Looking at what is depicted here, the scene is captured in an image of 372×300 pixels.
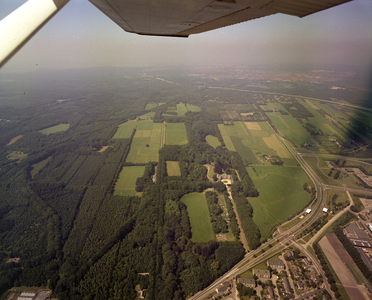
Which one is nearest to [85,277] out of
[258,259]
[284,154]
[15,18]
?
[258,259]

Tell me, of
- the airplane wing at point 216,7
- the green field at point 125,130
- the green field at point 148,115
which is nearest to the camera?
the airplane wing at point 216,7

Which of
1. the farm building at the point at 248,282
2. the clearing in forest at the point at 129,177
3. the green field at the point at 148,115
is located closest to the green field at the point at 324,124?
the farm building at the point at 248,282

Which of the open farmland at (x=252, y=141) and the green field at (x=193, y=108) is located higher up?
the green field at (x=193, y=108)

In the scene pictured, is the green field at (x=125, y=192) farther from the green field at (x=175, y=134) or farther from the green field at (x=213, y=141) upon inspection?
the green field at (x=213, y=141)

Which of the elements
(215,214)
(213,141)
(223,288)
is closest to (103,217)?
(215,214)

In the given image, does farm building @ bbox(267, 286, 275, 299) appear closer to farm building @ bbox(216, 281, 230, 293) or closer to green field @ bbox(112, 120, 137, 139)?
farm building @ bbox(216, 281, 230, 293)

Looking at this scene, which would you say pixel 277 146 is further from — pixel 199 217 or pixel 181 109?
pixel 181 109

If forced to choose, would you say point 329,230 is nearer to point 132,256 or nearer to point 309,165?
point 309,165

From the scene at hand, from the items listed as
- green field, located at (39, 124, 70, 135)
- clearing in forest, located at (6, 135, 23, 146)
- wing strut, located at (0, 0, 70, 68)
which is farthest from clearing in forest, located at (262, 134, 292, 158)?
clearing in forest, located at (6, 135, 23, 146)
